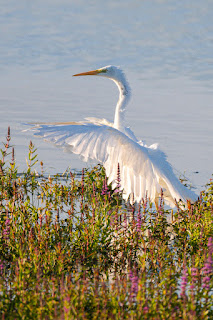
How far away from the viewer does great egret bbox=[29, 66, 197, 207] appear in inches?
262

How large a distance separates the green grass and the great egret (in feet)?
2.24

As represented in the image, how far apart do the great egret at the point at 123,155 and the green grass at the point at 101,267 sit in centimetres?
68

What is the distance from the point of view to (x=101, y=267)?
544cm

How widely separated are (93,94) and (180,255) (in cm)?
1853

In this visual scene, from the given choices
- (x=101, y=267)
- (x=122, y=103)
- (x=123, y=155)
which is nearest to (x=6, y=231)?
(x=101, y=267)

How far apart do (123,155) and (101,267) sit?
200 centimetres

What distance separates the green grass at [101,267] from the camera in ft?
12.3

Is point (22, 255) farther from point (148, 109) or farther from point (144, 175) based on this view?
point (148, 109)

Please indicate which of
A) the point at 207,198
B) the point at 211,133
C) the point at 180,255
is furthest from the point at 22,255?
the point at 211,133

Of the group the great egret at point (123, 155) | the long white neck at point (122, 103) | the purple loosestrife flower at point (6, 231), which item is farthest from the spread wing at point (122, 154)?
the purple loosestrife flower at point (6, 231)

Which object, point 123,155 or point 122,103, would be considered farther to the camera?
point 122,103

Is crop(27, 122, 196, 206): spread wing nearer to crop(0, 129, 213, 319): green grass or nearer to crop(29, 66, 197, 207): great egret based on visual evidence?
crop(29, 66, 197, 207): great egret

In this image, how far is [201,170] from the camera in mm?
11156

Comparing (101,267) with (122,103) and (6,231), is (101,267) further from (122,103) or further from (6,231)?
(122,103)
